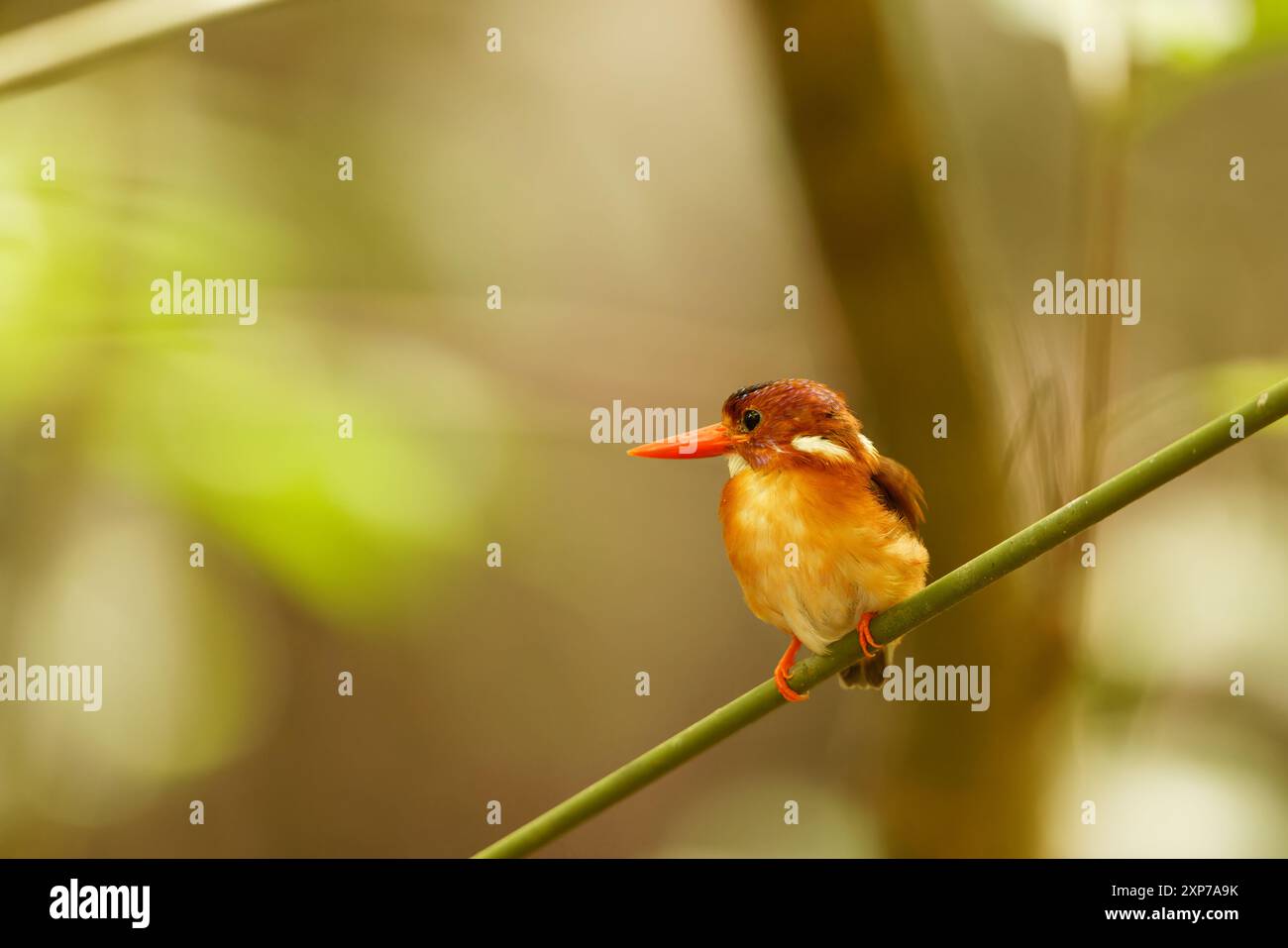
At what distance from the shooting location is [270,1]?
1.27 m

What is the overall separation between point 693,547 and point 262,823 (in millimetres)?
946

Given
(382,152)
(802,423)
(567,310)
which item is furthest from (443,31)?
(802,423)

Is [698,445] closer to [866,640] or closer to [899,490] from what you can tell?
[899,490]

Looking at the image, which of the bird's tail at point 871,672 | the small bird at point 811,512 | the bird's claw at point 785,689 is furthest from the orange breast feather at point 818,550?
the bird's claw at point 785,689

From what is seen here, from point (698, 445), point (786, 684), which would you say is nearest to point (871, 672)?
point (698, 445)

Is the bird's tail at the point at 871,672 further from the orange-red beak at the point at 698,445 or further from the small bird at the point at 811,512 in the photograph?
the orange-red beak at the point at 698,445

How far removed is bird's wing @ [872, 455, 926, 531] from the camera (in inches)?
46.9

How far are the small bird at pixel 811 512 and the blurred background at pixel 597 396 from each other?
119 mm

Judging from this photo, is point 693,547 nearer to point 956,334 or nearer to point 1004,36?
point 956,334

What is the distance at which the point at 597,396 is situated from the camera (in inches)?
72.6

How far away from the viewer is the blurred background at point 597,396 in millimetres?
1292

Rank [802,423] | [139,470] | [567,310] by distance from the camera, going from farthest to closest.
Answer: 1. [567,310]
2. [139,470]
3. [802,423]

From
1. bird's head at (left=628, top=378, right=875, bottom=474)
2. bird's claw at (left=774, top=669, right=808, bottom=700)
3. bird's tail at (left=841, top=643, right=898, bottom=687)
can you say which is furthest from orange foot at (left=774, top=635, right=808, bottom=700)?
bird's head at (left=628, top=378, right=875, bottom=474)

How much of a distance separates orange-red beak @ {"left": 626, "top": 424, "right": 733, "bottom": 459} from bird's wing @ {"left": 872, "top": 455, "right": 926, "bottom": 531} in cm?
18
